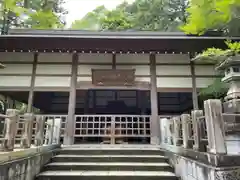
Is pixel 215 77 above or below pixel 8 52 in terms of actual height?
below

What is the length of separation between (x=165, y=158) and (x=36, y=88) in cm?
589

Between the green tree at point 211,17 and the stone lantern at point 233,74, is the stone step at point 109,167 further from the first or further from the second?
the green tree at point 211,17

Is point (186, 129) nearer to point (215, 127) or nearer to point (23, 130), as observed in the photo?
point (215, 127)

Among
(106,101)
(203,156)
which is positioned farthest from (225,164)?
(106,101)

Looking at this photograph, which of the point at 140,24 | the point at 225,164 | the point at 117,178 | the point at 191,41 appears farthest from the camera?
the point at 140,24

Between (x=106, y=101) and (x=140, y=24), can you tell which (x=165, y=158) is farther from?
(x=140, y=24)

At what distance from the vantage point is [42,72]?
337 inches

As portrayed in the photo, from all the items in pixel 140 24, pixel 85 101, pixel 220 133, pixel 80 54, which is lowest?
pixel 220 133

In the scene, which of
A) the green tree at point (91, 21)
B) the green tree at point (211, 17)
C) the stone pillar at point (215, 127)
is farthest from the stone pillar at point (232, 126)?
the green tree at point (91, 21)

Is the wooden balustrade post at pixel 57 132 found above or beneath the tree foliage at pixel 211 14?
beneath

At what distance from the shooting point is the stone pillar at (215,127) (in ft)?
9.98

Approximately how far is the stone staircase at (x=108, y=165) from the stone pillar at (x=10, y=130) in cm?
117

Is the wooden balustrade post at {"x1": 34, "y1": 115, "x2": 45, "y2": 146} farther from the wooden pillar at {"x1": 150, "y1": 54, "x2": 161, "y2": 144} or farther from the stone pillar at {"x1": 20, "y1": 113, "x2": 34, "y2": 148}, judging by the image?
the wooden pillar at {"x1": 150, "y1": 54, "x2": 161, "y2": 144}

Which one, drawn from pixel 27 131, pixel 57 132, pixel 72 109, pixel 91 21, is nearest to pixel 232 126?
pixel 27 131
